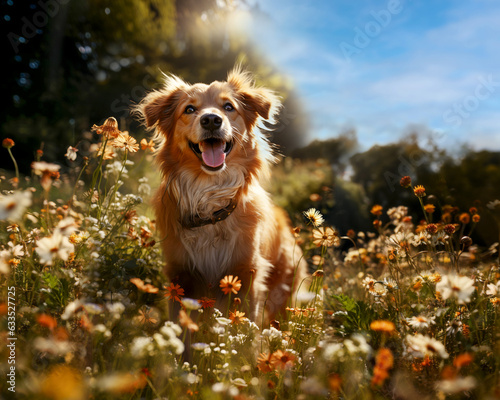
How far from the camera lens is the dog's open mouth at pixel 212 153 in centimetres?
324

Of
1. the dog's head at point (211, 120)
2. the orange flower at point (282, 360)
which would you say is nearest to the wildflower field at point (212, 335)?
the orange flower at point (282, 360)

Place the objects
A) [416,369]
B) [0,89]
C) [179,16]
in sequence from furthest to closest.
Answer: [179,16] → [0,89] → [416,369]

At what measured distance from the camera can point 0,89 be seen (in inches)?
340

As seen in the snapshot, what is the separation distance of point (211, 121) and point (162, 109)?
81 centimetres

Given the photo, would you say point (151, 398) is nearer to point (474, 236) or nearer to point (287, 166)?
point (474, 236)

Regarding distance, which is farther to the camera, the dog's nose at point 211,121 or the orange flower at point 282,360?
the dog's nose at point 211,121

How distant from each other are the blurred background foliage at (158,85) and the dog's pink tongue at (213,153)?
1.09 m

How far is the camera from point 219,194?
3477mm

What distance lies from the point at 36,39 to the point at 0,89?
5.02 feet

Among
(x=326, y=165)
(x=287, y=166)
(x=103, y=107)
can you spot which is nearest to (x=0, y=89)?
(x=103, y=107)

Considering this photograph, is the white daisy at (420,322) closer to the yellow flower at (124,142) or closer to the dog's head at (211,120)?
the dog's head at (211,120)

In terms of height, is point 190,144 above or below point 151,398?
above

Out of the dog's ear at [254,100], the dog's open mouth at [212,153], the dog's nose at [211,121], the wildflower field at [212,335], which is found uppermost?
the dog's ear at [254,100]

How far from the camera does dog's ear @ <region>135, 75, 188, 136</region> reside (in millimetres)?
3598
